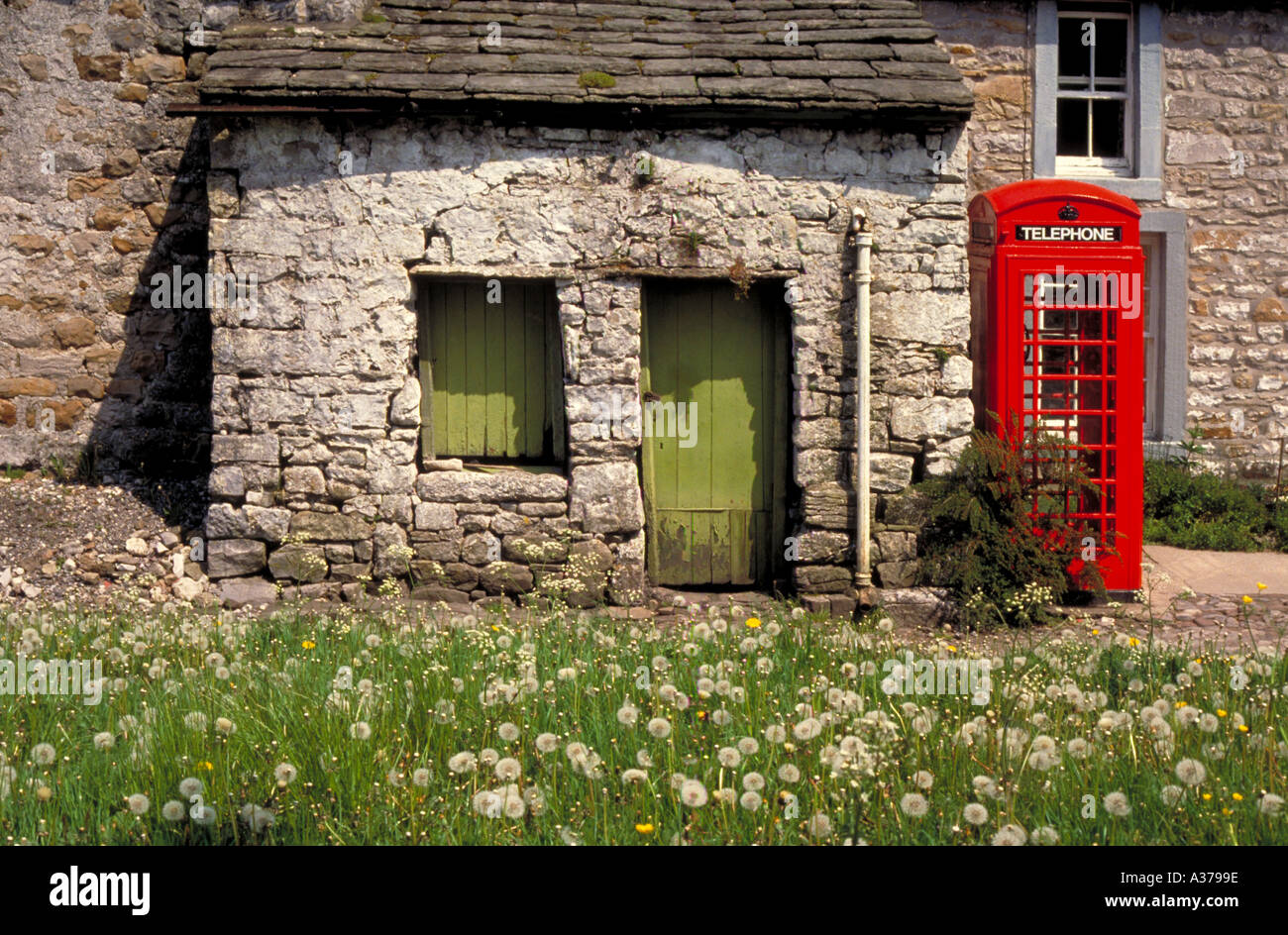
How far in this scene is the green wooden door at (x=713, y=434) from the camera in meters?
7.81

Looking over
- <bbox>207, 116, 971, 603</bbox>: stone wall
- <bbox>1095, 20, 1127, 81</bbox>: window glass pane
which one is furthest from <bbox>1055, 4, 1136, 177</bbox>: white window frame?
<bbox>207, 116, 971, 603</bbox>: stone wall

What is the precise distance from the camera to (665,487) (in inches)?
311

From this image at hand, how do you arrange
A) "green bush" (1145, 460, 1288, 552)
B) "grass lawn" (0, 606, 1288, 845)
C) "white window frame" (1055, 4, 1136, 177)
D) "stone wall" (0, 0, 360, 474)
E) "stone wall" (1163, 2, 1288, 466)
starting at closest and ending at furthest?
"grass lawn" (0, 606, 1288, 845) → "stone wall" (0, 0, 360, 474) → "green bush" (1145, 460, 1288, 552) → "stone wall" (1163, 2, 1288, 466) → "white window frame" (1055, 4, 1136, 177)

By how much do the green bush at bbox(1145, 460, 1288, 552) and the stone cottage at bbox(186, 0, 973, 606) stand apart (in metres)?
3.02

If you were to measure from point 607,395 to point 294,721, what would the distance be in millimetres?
3756

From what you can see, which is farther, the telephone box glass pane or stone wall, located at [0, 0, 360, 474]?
the telephone box glass pane

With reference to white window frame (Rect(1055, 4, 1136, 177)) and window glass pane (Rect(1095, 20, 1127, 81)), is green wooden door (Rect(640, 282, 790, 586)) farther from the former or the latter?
window glass pane (Rect(1095, 20, 1127, 81))

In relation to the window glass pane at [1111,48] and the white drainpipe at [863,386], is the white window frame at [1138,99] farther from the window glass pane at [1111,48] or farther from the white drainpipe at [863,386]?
the white drainpipe at [863,386]

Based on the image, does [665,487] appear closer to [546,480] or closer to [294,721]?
[546,480]

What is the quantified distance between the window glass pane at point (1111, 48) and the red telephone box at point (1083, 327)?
355 cm

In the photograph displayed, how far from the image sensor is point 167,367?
29.5ft

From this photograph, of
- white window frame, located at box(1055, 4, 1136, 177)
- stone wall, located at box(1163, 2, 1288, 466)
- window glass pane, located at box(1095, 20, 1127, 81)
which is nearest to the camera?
stone wall, located at box(1163, 2, 1288, 466)

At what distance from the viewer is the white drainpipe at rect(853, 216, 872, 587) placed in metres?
7.43

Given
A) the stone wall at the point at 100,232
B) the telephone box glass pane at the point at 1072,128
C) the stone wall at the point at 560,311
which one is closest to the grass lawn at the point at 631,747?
the stone wall at the point at 560,311
